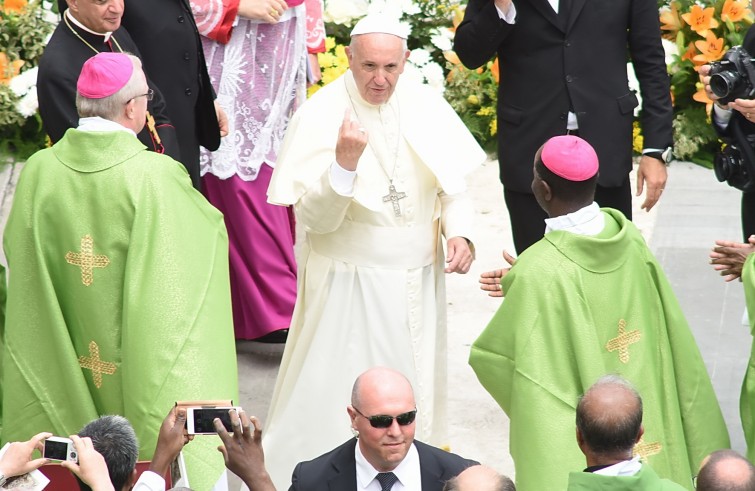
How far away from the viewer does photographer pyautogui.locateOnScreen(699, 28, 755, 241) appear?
6.03m

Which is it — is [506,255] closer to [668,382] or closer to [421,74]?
[668,382]

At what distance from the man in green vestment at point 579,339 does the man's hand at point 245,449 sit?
0.99m

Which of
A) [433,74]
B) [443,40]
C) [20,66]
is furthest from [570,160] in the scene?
[20,66]

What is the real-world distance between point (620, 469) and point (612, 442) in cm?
8

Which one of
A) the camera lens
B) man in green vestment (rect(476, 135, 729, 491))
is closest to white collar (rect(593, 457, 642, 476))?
man in green vestment (rect(476, 135, 729, 491))

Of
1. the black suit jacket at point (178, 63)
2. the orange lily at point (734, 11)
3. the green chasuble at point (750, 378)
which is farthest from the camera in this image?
the orange lily at point (734, 11)

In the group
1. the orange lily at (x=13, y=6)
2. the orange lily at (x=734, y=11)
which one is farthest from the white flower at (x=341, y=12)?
the orange lily at (x=734, y=11)

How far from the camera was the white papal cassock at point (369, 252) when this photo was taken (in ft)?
19.3

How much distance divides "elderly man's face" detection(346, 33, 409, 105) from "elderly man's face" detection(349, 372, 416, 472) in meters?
1.65

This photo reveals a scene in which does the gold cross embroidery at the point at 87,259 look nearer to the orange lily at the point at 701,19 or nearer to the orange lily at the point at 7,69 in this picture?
the orange lily at the point at 7,69

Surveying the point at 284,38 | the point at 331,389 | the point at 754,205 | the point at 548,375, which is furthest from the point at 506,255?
the point at 284,38

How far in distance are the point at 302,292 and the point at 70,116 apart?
3.89 ft

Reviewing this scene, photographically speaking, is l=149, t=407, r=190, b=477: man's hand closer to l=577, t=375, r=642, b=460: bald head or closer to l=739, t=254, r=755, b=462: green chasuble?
l=577, t=375, r=642, b=460: bald head

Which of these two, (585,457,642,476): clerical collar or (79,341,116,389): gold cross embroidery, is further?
(79,341,116,389): gold cross embroidery
